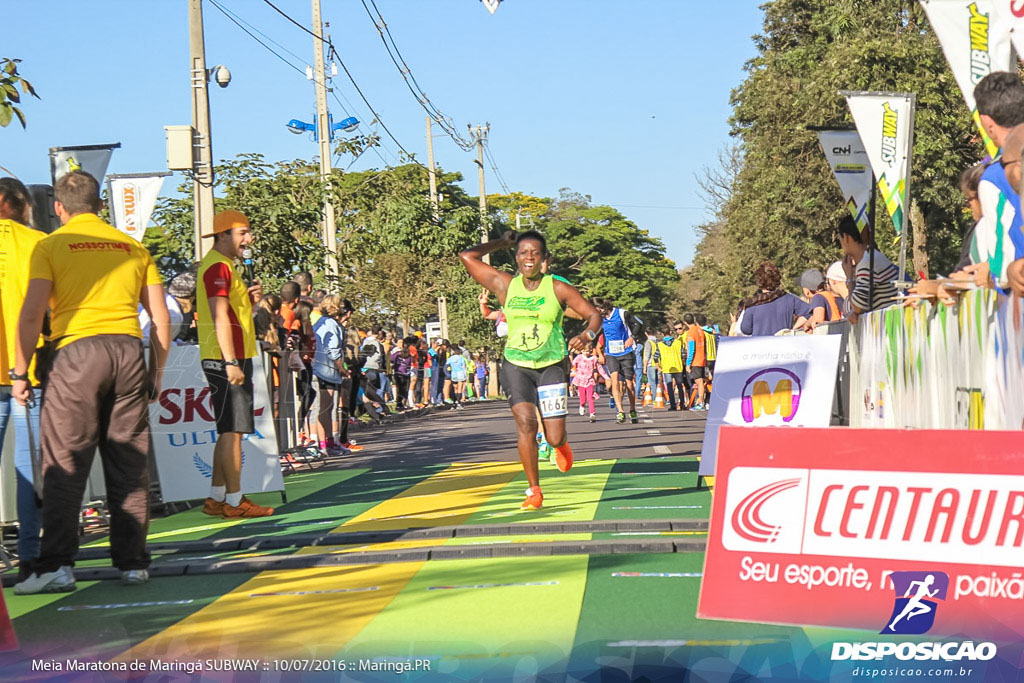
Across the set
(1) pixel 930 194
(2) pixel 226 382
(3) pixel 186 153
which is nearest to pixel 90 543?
(2) pixel 226 382

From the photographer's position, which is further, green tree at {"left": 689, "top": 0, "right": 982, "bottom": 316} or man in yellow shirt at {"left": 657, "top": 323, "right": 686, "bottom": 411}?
green tree at {"left": 689, "top": 0, "right": 982, "bottom": 316}

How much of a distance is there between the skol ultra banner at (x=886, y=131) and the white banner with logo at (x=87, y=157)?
272 inches

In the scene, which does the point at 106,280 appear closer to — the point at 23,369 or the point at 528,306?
the point at 23,369

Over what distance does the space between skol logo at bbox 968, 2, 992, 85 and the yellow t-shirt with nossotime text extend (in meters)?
5.41

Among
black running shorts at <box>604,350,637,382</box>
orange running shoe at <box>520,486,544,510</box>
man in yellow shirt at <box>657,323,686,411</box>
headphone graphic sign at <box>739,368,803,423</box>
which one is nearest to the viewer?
orange running shoe at <box>520,486,544,510</box>

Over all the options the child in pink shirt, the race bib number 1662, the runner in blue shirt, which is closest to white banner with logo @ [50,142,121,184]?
the race bib number 1662

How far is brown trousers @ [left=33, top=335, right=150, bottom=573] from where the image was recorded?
7.19 meters

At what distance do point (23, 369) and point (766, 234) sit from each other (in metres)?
39.0

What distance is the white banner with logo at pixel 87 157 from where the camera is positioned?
12.7 m

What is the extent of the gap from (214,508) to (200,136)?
786cm

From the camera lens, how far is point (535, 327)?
1010 cm

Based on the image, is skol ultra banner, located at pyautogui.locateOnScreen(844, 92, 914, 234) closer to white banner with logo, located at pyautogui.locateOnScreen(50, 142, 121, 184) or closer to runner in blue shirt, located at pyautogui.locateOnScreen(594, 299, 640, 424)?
white banner with logo, located at pyautogui.locateOnScreen(50, 142, 121, 184)

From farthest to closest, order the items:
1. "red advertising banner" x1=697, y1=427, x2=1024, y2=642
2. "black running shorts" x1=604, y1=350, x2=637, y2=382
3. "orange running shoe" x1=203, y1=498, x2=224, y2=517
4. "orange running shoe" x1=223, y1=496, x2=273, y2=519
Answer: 1. "black running shorts" x1=604, y1=350, x2=637, y2=382
2. "orange running shoe" x1=203, y1=498, x2=224, y2=517
3. "orange running shoe" x1=223, y1=496, x2=273, y2=519
4. "red advertising banner" x1=697, y1=427, x2=1024, y2=642

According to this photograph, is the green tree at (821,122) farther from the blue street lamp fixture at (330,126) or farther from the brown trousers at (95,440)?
the brown trousers at (95,440)
